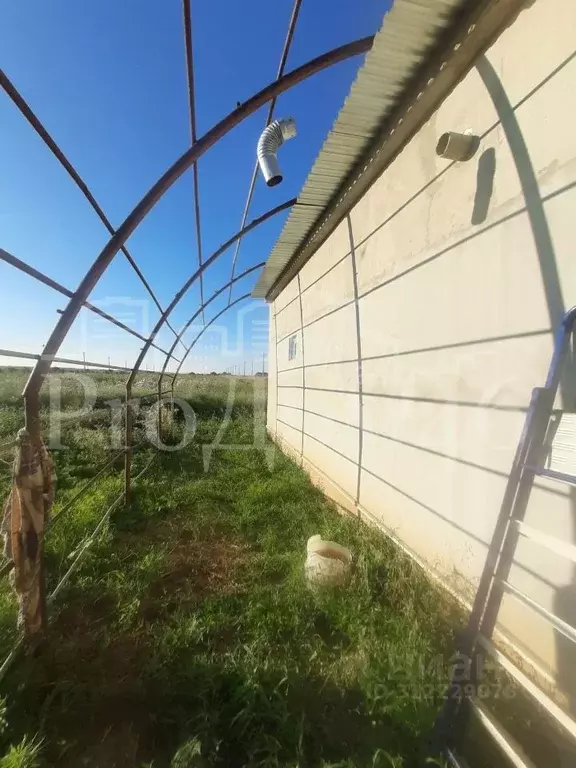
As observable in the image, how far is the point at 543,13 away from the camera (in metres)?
1.54

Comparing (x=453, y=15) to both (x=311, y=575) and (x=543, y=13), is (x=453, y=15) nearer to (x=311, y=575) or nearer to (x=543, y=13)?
(x=543, y=13)

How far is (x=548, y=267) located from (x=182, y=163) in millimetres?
1835

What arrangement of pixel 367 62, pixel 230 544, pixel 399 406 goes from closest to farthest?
pixel 367 62 < pixel 399 406 < pixel 230 544

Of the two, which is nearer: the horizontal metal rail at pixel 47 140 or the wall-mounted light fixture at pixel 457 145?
the horizontal metal rail at pixel 47 140

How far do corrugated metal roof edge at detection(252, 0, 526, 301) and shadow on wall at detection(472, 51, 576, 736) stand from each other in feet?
0.45

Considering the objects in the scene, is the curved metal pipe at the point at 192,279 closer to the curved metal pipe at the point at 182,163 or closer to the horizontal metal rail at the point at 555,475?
the curved metal pipe at the point at 182,163

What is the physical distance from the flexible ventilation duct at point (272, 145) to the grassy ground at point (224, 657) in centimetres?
255

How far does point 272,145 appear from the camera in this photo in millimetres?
2312

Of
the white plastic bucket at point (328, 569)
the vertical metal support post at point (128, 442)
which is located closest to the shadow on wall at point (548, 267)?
the white plastic bucket at point (328, 569)

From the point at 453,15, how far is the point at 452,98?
15.3 inches

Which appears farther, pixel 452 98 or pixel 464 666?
pixel 452 98

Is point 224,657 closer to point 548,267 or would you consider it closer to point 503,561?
point 503,561

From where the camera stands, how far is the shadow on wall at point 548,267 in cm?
144

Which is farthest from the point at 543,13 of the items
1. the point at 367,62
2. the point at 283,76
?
the point at 283,76
